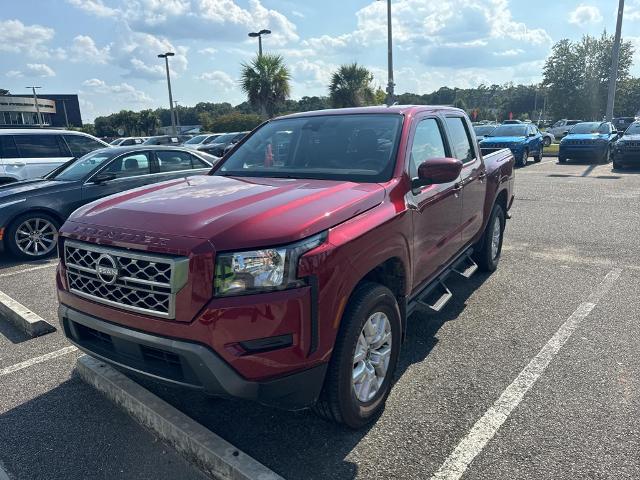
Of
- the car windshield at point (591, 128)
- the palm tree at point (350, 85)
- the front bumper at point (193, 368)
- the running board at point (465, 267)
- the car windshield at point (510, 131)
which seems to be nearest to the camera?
the front bumper at point (193, 368)

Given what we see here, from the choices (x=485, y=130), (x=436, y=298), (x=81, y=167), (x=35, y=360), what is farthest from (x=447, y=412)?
(x=485, y=130)

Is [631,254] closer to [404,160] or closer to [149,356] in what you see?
[404,160]

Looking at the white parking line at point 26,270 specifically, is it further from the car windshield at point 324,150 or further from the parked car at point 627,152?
the parked car at point 627,152

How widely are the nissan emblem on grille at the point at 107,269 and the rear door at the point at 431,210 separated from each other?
1863 millimetres

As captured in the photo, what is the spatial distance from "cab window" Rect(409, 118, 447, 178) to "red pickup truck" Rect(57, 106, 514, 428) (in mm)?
26

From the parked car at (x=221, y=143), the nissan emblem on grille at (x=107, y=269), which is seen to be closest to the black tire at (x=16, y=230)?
the nissan emblem on grille at (x=107, y=269)

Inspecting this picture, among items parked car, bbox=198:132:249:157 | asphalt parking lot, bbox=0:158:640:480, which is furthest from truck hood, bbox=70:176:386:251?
parked car, bbox=198:132:249:157

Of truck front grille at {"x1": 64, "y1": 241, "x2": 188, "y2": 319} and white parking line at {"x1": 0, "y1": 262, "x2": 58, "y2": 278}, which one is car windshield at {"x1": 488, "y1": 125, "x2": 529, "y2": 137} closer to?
white parking line at {"x1": 0, "y1": 262, "x2": 58, "y2": 278}

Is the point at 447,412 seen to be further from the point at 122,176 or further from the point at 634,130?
the point at 634,130

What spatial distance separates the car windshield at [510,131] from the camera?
19.1 m

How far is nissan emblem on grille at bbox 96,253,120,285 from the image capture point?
2.58 m

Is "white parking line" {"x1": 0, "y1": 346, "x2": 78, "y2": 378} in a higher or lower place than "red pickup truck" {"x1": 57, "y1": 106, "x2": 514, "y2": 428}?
lower

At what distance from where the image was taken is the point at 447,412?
123 inches

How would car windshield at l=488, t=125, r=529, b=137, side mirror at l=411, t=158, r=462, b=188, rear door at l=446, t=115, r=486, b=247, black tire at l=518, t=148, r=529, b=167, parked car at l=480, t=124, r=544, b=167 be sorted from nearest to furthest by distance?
1. side mirror at l=411, t=158, r=462, b=188
2. rear door at l=446, t=115, r=486, b=247
3. parked car at l=480, t=124, r=544, b=167
4. black tire at l=518, t=148, r=529, b=167
5. car windshield at l=488, t=125, r=529, b=137
